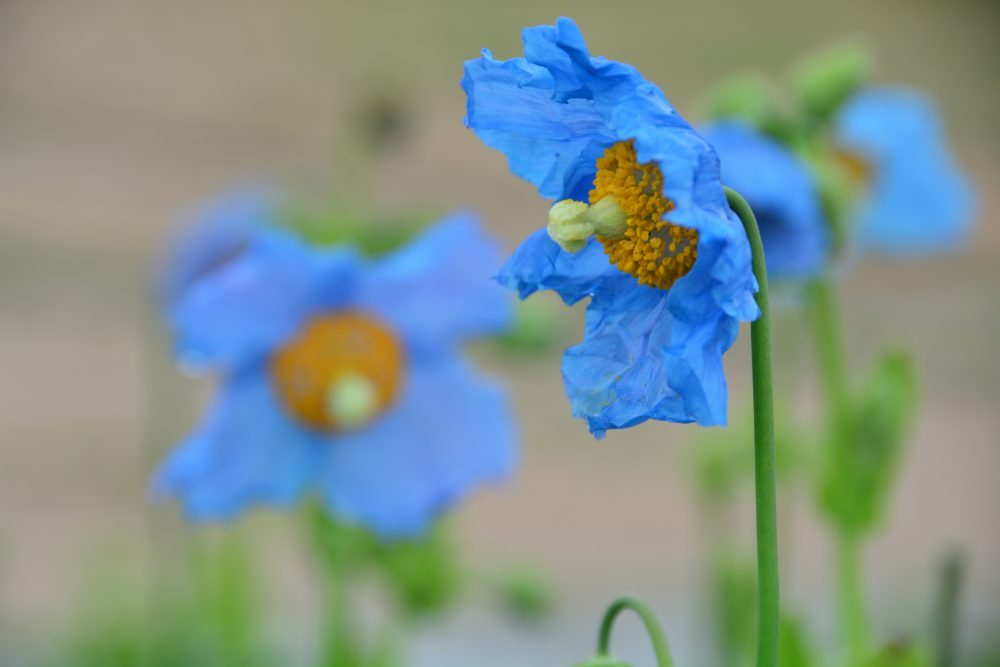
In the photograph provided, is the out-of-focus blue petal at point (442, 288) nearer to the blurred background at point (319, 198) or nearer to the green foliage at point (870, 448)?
the green foliage at point (870, 448)

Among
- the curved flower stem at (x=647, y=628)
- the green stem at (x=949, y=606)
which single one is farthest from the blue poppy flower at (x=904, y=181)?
the curved flower stem at (x=647, y=628)

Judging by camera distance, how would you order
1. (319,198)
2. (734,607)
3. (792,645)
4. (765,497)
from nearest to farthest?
1. (765,497)
2. (792,645)
3. (734,607)
4. (319,198)

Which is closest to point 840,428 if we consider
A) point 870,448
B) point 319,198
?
point 870,448

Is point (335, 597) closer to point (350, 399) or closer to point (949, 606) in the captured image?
point (350, 399)

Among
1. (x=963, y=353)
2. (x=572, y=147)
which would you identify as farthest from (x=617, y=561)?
(x=572, y=147)

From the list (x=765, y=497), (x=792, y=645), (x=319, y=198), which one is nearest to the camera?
(x=765, y=497)

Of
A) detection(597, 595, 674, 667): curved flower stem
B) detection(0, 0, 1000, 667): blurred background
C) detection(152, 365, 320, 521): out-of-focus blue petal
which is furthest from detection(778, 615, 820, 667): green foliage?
detection(0, 0, 1000, 667): blurred background
